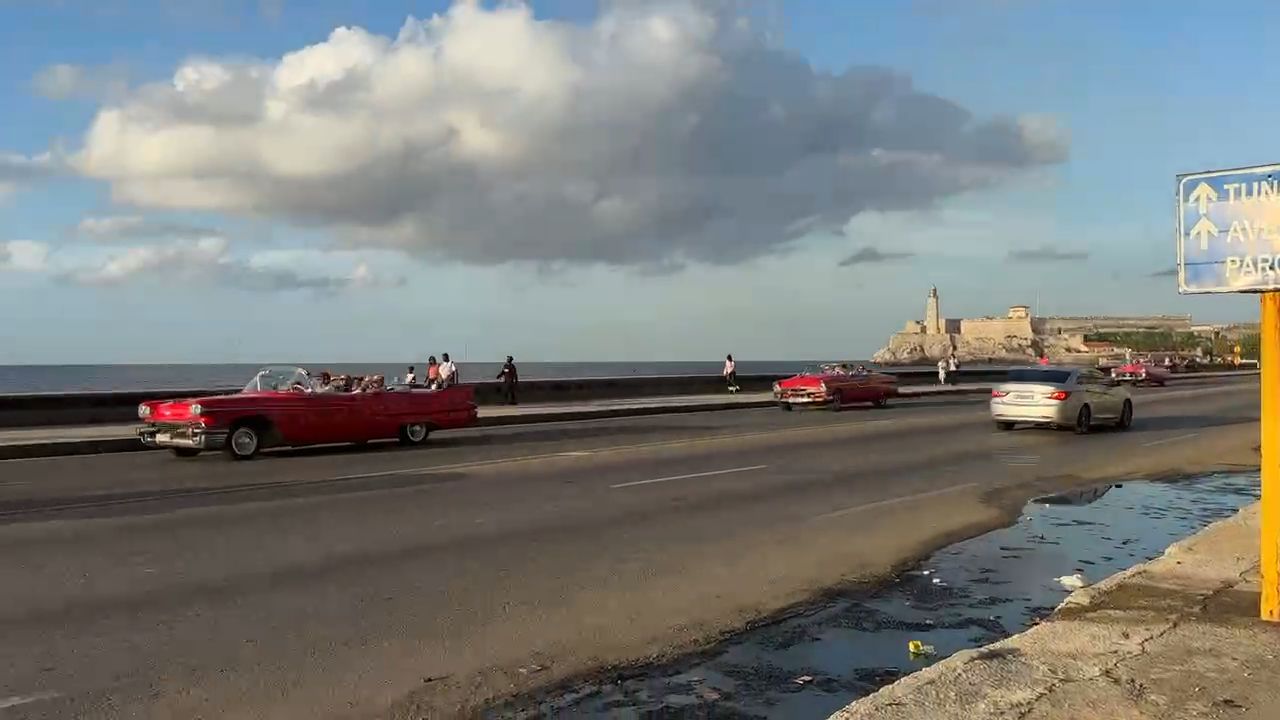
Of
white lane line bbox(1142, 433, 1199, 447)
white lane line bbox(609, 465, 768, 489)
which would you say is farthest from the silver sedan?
white lane line bbox(609, 465, 768, 489)

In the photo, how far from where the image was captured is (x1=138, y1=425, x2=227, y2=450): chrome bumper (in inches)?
679

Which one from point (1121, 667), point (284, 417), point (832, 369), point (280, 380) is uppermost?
point (280, 380)

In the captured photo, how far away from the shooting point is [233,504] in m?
12.5

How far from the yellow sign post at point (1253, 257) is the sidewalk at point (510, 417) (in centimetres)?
1854

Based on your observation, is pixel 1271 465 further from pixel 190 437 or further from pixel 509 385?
pixel 509 385

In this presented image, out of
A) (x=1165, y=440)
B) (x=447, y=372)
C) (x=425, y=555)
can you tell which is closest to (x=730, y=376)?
(x=447, y=372)

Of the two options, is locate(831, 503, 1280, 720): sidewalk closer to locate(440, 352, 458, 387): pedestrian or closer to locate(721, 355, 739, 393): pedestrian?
locate(440, 352, 458, 387): pedestrian

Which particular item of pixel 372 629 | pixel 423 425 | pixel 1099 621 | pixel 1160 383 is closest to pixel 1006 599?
pixel 1099 621

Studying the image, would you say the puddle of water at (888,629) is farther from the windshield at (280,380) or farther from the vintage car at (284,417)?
the windshield at (280,380)

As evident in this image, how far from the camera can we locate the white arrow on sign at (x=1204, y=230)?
6527mm

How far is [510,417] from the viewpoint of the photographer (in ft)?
89.1

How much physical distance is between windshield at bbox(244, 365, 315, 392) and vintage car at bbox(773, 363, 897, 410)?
17.6 meters

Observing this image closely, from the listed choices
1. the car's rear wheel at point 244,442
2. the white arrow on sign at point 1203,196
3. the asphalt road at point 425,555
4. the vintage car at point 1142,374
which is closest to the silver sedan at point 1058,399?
the asphalt road at point 425,555

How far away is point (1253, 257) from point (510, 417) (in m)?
22.1
